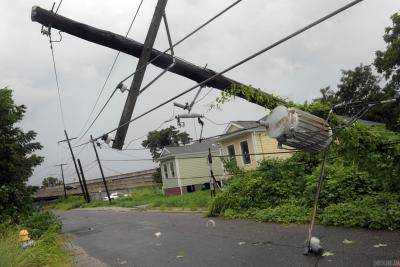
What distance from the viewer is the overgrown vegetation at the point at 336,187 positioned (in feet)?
33.6

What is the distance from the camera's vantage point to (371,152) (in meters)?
10.2

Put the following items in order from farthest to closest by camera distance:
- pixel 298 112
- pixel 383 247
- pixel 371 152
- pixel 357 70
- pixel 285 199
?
pixel 357 70
pixel 285 199
pixel 371 152
pixel 383 247
pixel 298 112

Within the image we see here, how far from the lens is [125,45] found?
10.4 metres

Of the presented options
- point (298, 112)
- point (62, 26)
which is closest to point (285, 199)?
point (298, 112)

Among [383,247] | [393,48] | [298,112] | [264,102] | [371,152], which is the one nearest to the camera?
[298,112]

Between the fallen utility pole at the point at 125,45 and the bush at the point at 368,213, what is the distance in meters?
4.09

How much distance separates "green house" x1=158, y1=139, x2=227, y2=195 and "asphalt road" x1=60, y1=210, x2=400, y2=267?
81.6 feet

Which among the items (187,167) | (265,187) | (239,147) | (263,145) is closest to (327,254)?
(265,187)

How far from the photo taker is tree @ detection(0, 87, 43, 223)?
59.5 ft

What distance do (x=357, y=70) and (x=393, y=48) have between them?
11.3 metres

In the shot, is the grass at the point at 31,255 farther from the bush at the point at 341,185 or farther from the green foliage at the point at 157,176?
the green foliage at the point at 157,176

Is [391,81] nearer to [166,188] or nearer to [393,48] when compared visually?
[393,48]

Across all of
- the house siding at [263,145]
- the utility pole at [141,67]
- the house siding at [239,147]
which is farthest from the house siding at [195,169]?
the utility pole at [141,67]

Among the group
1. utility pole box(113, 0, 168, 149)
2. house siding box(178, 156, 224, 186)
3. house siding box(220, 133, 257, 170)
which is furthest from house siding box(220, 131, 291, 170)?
utility pole box(113, 0, 168, 149)
